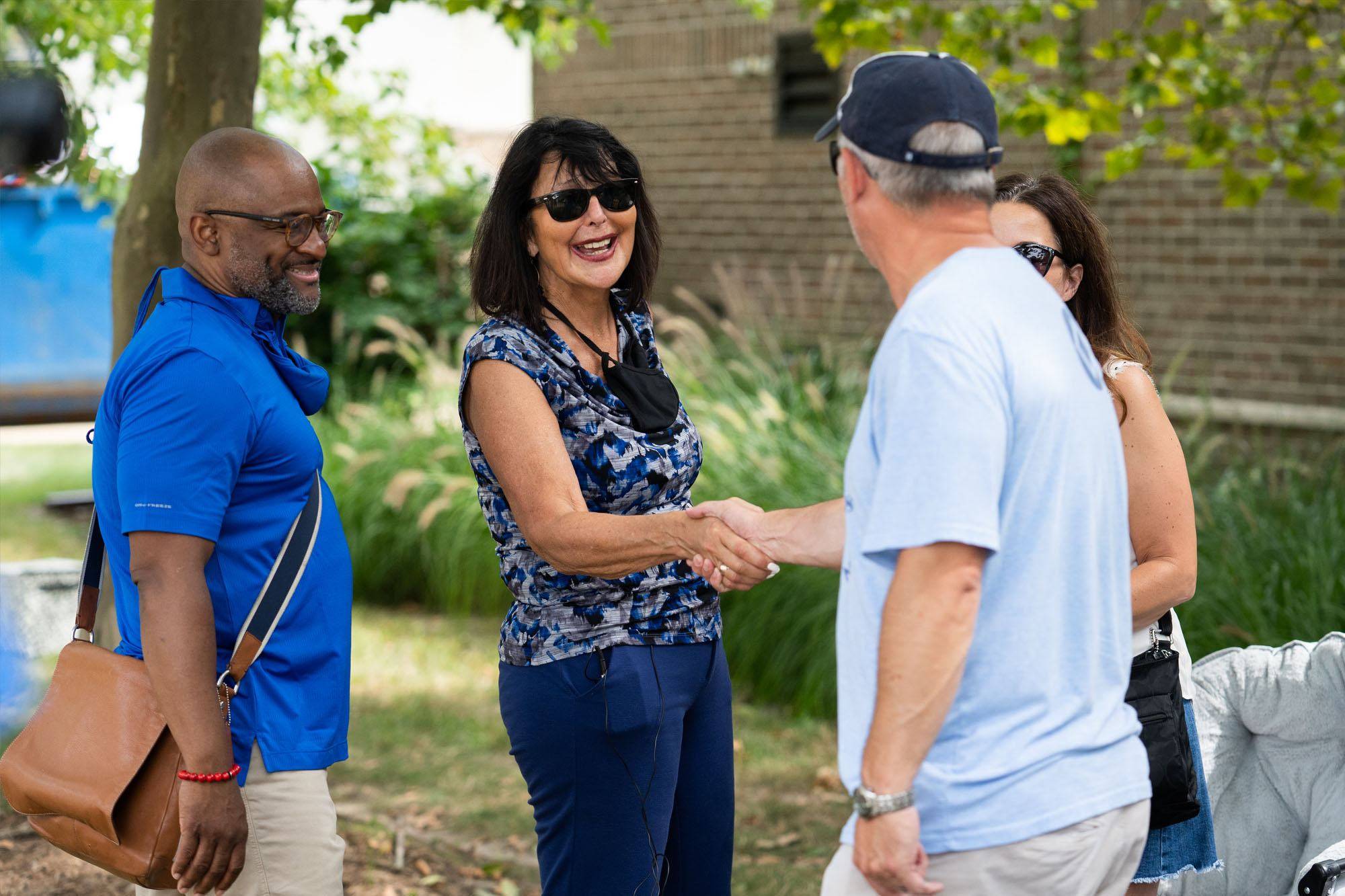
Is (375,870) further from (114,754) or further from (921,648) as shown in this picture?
(921,648)

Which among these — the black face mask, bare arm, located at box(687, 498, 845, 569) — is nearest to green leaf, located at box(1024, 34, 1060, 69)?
the black face mask

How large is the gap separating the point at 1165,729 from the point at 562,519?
122 cm

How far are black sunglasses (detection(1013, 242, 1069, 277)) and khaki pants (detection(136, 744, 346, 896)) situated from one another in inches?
68.1

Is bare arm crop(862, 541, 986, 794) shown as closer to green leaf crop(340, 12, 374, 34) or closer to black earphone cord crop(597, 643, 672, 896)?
black earphone cord crop(597, 643, 672, 896)

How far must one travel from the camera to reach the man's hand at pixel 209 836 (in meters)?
2.43

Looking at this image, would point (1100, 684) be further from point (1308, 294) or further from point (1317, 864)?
point (1308, 294)

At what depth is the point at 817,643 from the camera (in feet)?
21.0

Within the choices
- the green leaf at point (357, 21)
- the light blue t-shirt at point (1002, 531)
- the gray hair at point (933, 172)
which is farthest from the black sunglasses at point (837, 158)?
the green leaf at point (357, 21)

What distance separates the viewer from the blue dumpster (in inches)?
496

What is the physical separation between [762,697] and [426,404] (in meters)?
3.85

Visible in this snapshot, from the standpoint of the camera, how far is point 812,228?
35.3ft

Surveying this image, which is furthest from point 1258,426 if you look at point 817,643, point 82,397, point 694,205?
point 82,397

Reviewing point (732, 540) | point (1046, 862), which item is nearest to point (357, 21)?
point (732, 540)

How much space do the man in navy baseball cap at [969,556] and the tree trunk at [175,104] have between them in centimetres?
288
